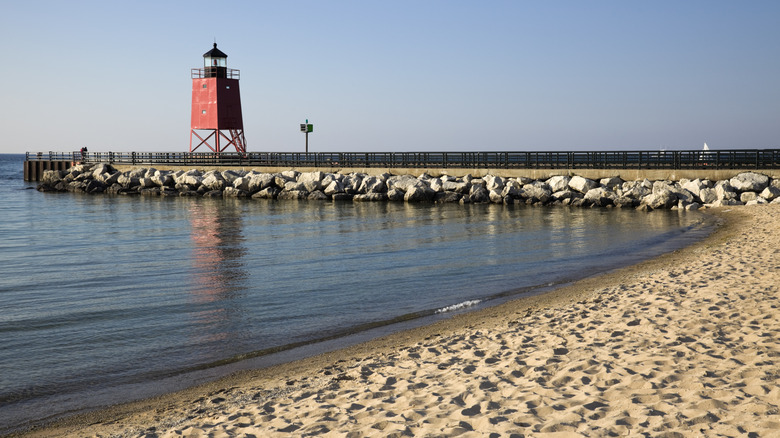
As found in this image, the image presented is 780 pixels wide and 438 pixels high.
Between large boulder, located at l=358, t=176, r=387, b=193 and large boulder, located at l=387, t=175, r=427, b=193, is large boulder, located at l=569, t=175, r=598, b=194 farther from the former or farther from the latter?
large boulder, located at l=358, t=176, r=387, b=193

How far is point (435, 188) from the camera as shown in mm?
36469

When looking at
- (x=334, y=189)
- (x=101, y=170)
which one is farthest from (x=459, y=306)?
(x=101, y=170)

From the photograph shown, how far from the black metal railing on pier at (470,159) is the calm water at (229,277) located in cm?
602

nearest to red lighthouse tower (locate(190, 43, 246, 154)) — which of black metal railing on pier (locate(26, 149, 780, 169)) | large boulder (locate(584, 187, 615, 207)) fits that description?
black metal railing on pier (locate(26, 149, 780, 169))

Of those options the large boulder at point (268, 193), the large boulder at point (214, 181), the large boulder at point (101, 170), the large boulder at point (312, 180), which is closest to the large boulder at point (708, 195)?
the large boulder at point (312, 180)

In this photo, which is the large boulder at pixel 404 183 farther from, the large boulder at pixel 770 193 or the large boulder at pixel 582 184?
the large boulder at pixel 770 193

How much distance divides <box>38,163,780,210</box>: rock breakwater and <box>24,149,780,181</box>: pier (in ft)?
2.64

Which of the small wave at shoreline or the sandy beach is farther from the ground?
the sandy beach

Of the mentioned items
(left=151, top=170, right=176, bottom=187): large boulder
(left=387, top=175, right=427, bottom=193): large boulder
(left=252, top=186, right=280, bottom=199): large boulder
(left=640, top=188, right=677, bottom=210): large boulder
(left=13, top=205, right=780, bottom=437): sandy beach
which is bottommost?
(left=13, top=205, right=780, bottom=437): sandy beach

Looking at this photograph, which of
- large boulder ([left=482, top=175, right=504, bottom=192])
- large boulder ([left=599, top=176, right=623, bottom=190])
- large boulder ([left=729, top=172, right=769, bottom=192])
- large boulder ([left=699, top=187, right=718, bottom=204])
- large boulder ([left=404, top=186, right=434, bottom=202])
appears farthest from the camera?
large boulder ([left=404, top=186, right=434, bottom=202])

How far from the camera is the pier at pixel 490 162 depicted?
3158 centimetres

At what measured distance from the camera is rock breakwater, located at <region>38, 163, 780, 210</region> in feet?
97.8

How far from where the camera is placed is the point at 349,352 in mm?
8445

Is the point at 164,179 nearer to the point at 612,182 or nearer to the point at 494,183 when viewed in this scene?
the point at 494,183
